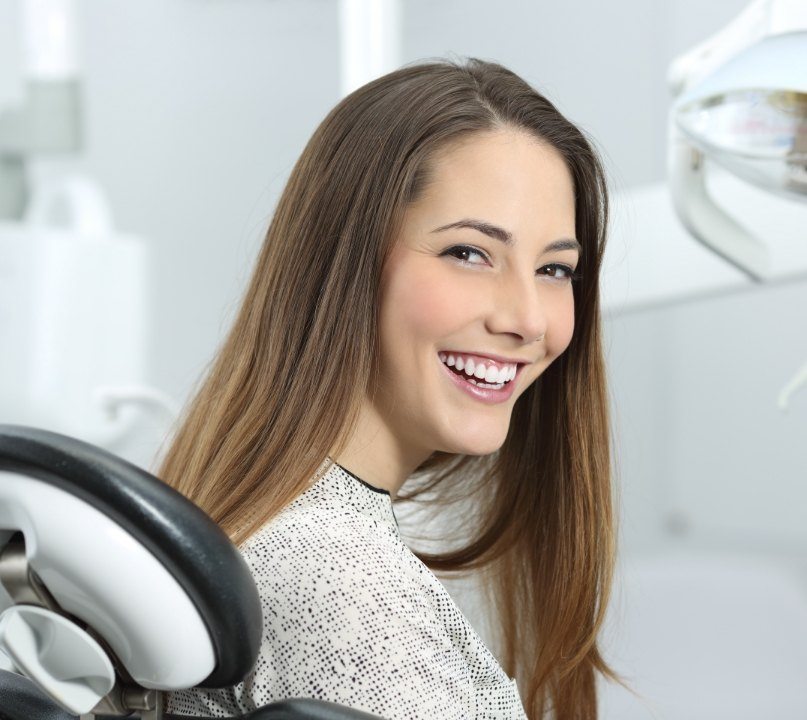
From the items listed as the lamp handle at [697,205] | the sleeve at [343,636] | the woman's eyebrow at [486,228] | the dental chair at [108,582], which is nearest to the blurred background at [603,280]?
the lamp handle at [697,205]

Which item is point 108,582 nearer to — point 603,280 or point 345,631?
point 345,631

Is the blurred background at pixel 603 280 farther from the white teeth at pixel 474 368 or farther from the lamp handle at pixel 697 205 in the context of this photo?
the white teeth at pixel 474 368

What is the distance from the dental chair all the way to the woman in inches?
6.9

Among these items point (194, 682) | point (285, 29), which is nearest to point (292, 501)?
point (194, 682)

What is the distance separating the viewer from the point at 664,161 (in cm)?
311

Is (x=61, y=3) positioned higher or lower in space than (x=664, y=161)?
higher

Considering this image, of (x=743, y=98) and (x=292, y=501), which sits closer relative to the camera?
(x=292, y=501)

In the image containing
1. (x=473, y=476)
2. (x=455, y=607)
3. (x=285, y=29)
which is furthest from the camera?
(x=285, y=29)

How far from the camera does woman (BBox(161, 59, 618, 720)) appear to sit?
0.71m

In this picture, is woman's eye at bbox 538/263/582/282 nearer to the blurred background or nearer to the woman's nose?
the woman's nose

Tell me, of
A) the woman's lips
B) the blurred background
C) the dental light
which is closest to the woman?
the woman's lips

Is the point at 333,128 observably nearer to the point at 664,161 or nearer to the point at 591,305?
the point at 591,305

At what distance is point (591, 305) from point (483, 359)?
0.19 m

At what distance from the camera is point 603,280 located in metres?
1.49
